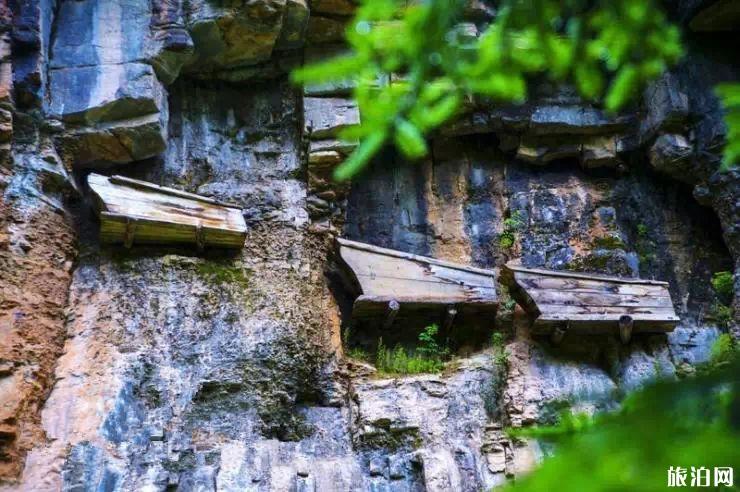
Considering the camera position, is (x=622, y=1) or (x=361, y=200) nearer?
(x=622, y=1)

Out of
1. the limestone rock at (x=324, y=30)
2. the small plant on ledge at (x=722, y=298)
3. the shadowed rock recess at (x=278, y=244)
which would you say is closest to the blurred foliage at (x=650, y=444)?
the shadowed rock recess at (x=278, y=244)

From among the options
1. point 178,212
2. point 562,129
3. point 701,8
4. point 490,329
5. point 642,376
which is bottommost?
point 642,376

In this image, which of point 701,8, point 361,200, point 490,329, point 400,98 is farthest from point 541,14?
point 701,8

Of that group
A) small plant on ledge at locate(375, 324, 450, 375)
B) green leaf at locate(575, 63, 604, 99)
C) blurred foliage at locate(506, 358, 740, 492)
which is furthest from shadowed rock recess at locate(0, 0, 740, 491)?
blurred foliage at locate(506, 358, 740, 492)

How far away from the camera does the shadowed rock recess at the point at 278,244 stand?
6383mm

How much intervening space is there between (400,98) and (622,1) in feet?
2.46

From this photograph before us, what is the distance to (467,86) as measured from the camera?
2.31 metres

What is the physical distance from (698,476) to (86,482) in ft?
17.3

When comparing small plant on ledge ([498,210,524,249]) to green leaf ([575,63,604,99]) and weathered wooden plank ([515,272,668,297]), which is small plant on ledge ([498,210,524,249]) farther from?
green leaf ([575,63,604,99])

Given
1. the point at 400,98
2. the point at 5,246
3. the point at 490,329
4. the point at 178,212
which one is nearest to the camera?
the point at 400,98

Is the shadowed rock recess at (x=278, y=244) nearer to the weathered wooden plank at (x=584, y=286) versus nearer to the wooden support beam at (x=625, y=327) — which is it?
the wooden support beam at (x=625, y=327)

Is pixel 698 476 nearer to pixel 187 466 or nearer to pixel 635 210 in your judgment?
pixel 187 466

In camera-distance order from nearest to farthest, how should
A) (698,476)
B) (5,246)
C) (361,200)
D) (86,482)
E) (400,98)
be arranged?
(698,476) < (400,98) < (86,482) < (5,246) < (361,200)

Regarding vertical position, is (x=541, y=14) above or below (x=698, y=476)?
above
